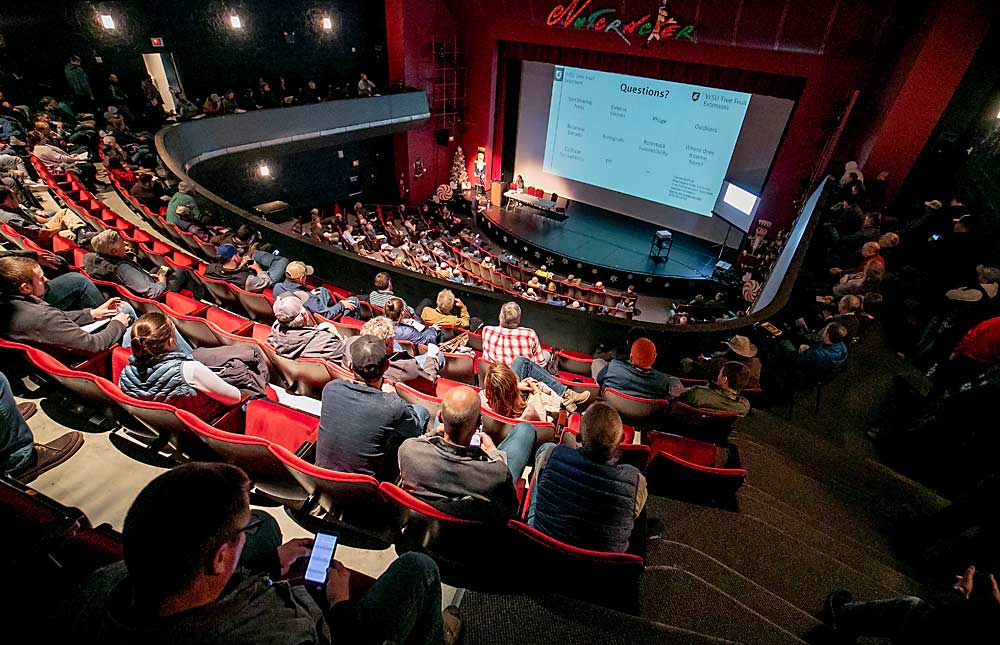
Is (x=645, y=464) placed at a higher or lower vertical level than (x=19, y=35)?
lower

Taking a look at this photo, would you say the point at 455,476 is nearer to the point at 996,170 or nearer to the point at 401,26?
the point at 996,170

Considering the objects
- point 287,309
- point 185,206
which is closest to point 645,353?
point 287,309

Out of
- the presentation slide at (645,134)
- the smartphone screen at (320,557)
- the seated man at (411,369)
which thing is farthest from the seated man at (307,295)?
the presentation slide at (645,134)

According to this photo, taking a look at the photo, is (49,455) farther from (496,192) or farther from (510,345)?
(496,192)

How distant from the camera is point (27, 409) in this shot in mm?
2828

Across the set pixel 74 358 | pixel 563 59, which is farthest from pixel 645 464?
pixel 563 59

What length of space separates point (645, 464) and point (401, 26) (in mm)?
14623

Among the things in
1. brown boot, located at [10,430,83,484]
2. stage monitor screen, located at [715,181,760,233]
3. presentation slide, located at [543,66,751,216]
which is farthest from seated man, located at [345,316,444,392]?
presentation slide, located at [543,66,751,216]

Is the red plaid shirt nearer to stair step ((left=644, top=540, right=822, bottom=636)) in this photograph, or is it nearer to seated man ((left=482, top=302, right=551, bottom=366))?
seated man ((left=482, top=302, right=551, bottom=366))

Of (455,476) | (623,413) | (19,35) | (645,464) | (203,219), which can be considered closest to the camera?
(455,476)

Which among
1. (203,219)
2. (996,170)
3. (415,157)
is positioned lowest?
(415,157)

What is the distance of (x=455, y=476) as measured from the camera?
6.38ft

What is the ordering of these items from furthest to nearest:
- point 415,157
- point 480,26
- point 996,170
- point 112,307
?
point 415,157 → point 480,26 → point 996,170 → point 112,307

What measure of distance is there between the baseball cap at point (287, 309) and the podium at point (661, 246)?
10.6 m
